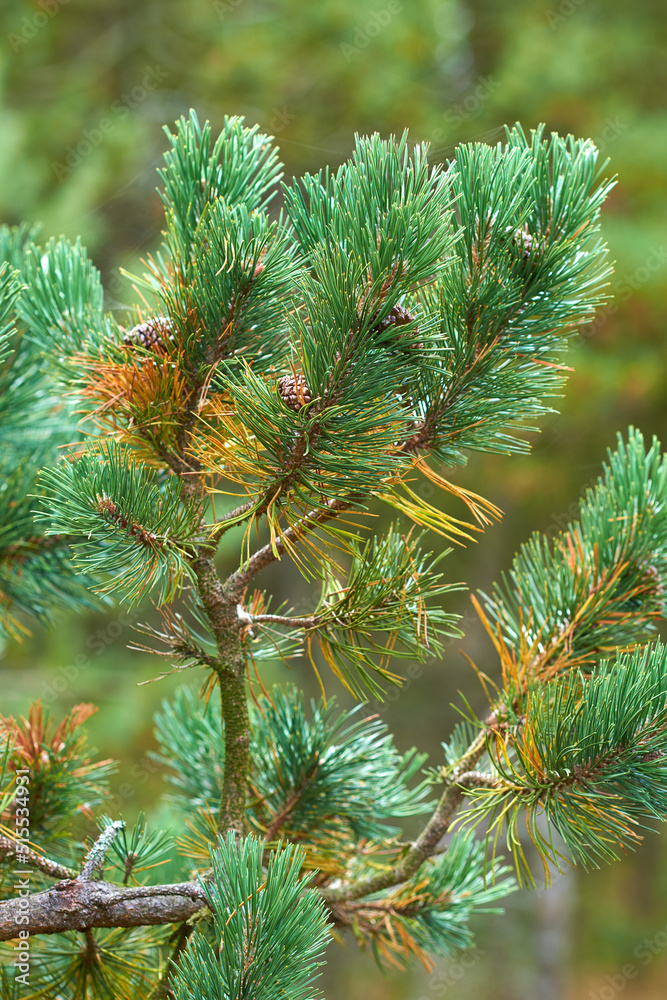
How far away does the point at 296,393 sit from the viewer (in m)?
0.60

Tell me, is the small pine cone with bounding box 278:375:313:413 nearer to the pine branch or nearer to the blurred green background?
the pine branch

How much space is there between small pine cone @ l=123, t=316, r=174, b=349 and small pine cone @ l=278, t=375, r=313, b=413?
0.41ft

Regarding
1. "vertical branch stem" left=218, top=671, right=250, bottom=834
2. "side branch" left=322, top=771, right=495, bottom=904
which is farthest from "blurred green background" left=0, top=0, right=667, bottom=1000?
"vertical branch stem" left=218, top=671, right=250, bottom=834

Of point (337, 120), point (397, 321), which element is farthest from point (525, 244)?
point (337, 120)

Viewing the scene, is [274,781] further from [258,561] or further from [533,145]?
[533,145]

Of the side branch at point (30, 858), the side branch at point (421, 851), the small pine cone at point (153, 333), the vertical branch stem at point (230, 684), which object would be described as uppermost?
the small pine cone at point (153, 333)

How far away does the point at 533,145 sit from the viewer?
662 millimetres

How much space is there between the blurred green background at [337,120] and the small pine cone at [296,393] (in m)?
2.60

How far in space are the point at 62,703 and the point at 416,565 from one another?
12.6 feet

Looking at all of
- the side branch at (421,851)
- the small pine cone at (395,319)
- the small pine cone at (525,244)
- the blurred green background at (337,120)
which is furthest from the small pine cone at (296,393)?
the blurred green background at (337,120)

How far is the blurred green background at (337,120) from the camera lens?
10.7 ft

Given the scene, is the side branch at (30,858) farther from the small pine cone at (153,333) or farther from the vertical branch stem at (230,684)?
the small pine cone at (153,333)

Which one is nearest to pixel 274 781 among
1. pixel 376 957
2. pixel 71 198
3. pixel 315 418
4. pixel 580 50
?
pixel 376 957

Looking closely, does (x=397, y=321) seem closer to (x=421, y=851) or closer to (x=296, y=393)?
(x=296, y=393)
